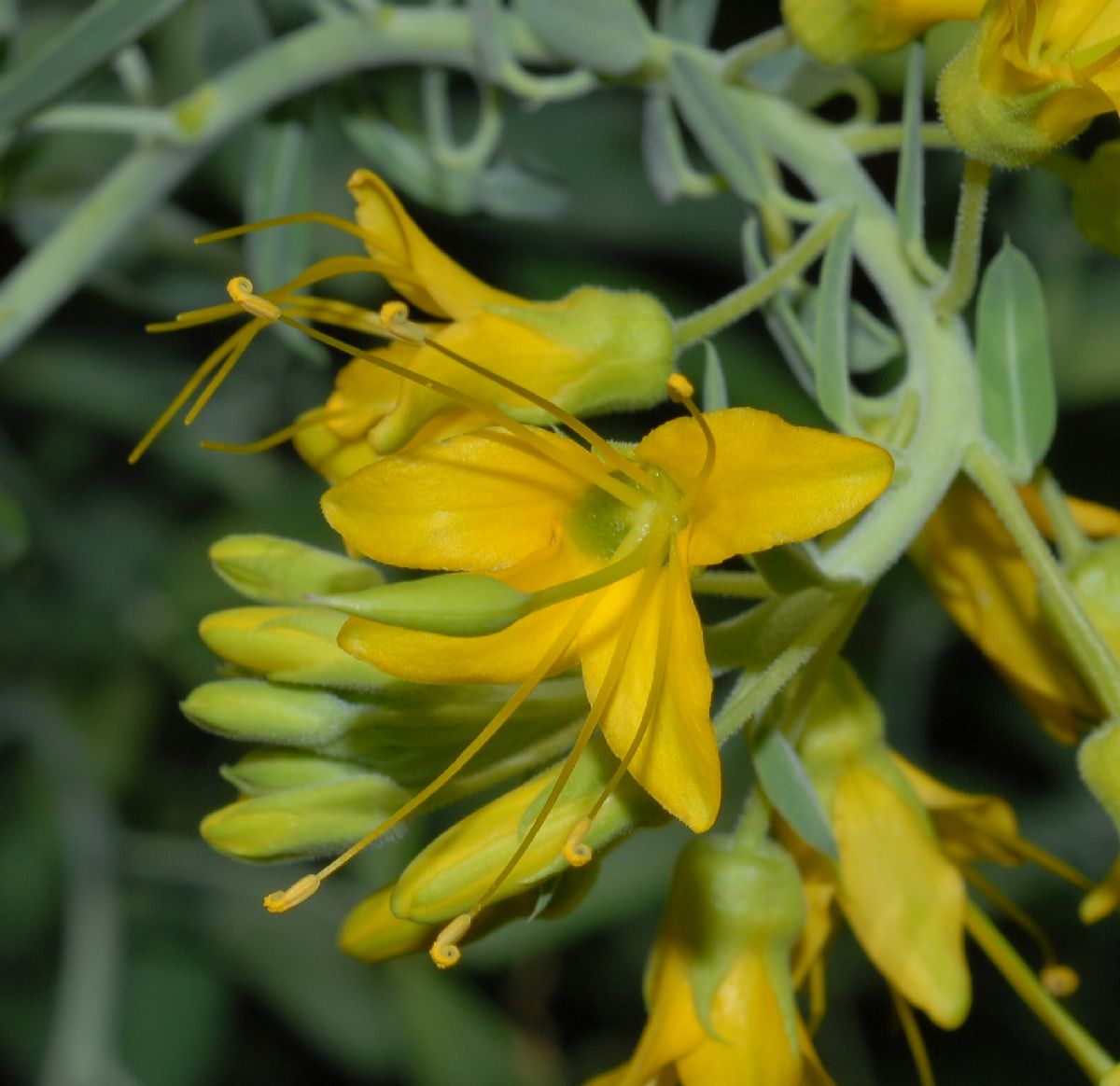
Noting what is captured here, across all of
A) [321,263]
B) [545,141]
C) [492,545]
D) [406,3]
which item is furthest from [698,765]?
[545,141]

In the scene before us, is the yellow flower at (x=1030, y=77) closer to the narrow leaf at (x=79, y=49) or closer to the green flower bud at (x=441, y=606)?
the green flower bud at (x=441, y=606)

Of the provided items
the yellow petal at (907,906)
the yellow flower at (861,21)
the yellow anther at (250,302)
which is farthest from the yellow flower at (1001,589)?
the yellow anther at (250,302)

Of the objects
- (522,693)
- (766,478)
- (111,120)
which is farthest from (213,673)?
(766,478)

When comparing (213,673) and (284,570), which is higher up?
(284,570)

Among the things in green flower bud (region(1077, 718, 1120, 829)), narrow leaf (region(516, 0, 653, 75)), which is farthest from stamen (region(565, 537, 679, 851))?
narrow leaf (region(516, 0, 653, 75))

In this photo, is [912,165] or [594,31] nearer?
[912,165]

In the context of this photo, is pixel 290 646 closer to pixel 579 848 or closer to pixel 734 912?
pixel 579 848
